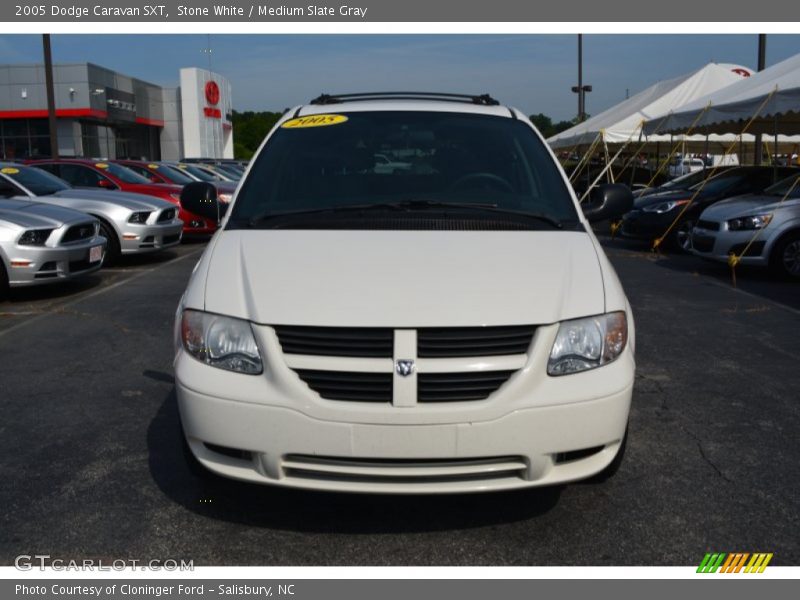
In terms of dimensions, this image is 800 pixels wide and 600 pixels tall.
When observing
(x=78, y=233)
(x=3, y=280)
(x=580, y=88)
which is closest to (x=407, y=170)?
(x=3, y=280)

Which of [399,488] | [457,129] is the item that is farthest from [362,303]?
[457,129]

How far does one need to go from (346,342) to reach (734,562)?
5.43 feet

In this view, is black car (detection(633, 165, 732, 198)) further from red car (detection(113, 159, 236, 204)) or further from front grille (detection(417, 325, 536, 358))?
front grille (detection(417, 325, 536, 358))

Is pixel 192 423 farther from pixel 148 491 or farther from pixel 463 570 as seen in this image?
pixel 463 570

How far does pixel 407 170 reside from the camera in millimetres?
4207

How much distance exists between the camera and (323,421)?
2.88 m

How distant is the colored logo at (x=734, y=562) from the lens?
9.86ft

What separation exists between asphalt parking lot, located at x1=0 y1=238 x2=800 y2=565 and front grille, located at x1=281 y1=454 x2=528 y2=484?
330 mm

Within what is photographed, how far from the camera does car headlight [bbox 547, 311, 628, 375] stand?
3010 millimetres

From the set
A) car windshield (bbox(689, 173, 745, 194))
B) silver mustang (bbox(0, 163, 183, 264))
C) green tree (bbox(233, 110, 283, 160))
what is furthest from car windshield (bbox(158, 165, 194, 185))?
green tree (bbox(233, 110, 283, 160))

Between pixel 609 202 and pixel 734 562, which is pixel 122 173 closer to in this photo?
pixel 609 202

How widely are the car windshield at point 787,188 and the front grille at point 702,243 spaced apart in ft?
4.23

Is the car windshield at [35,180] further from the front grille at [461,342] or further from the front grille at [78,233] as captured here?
the front grille at [461,342]

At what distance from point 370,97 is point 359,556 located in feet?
9.98
